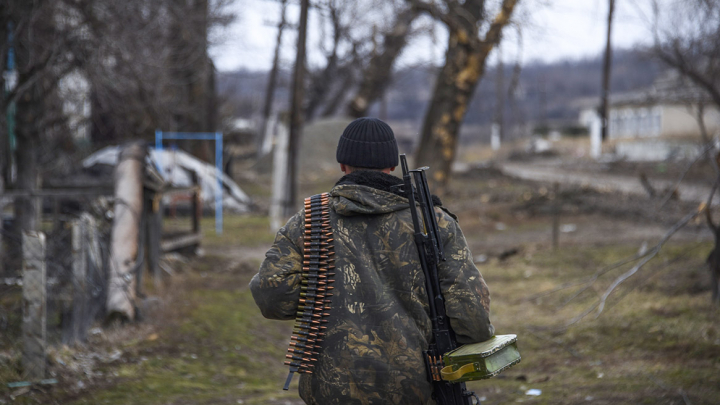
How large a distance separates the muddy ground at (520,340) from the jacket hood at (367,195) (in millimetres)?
2987

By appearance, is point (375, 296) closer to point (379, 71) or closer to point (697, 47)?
point (697, 47)

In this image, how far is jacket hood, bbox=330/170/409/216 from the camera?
8.27 ft

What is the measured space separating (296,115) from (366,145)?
13.6 m

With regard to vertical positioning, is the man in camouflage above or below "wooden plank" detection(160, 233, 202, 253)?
above

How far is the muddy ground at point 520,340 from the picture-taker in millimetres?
4988

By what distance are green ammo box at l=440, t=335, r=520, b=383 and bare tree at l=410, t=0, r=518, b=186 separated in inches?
530

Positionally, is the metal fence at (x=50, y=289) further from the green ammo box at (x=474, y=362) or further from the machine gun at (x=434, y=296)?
the green ammo box at (x=474, y=362)

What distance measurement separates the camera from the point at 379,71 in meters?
27.6

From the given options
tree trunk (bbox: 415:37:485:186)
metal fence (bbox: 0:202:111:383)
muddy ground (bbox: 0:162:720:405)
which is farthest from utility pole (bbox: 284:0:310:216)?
metal fence (bbox: 0:202:111:383)

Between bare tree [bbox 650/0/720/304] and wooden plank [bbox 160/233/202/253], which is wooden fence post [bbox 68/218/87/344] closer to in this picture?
wooden plank [bbox 160/233/202/253]

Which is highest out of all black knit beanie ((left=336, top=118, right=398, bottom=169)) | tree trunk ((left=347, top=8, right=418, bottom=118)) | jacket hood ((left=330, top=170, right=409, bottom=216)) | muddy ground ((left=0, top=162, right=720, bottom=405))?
tree trunk ((left=347, top=8, right=418, bottom=118))

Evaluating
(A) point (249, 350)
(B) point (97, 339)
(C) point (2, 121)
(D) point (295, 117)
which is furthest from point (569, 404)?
(D) point (295, 117)

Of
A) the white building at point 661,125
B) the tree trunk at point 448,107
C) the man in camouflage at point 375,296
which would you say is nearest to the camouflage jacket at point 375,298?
the man in camouflage at point 375,296

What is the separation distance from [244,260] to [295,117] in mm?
5900
